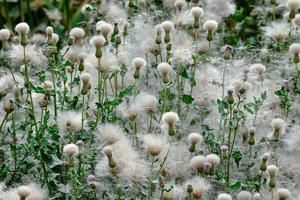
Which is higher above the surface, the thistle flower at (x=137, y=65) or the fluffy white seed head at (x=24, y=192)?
the thistle flower at (x=137, y=65)

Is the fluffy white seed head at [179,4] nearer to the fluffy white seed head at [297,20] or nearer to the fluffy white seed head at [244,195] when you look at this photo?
the fluffy white seed head at [297,20]

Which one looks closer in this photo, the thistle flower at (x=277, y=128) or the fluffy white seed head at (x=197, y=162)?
the fluffy white seed head at (x=197, y=162)

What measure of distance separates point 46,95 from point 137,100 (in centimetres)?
31

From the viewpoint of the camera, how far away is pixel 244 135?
253 centimetres

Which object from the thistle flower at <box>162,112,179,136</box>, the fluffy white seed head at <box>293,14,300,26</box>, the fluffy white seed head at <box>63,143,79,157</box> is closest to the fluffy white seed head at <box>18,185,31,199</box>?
the fluffy white seed head at <box>63,143,79,157</box>

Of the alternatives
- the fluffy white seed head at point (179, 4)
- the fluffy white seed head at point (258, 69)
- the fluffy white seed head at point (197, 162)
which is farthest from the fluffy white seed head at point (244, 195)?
the fluffy white seed head at point (179, 4)

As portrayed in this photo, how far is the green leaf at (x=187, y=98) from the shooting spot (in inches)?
97.9

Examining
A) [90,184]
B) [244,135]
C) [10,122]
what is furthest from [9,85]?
[244,135]

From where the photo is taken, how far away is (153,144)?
2193mm

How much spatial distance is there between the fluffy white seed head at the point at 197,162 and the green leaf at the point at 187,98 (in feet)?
0.92

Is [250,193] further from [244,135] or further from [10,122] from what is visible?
[10,122]

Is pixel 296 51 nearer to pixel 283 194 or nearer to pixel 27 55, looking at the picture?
pixel 283 194

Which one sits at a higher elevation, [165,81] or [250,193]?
[165,81]

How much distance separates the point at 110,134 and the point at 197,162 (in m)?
0.28
